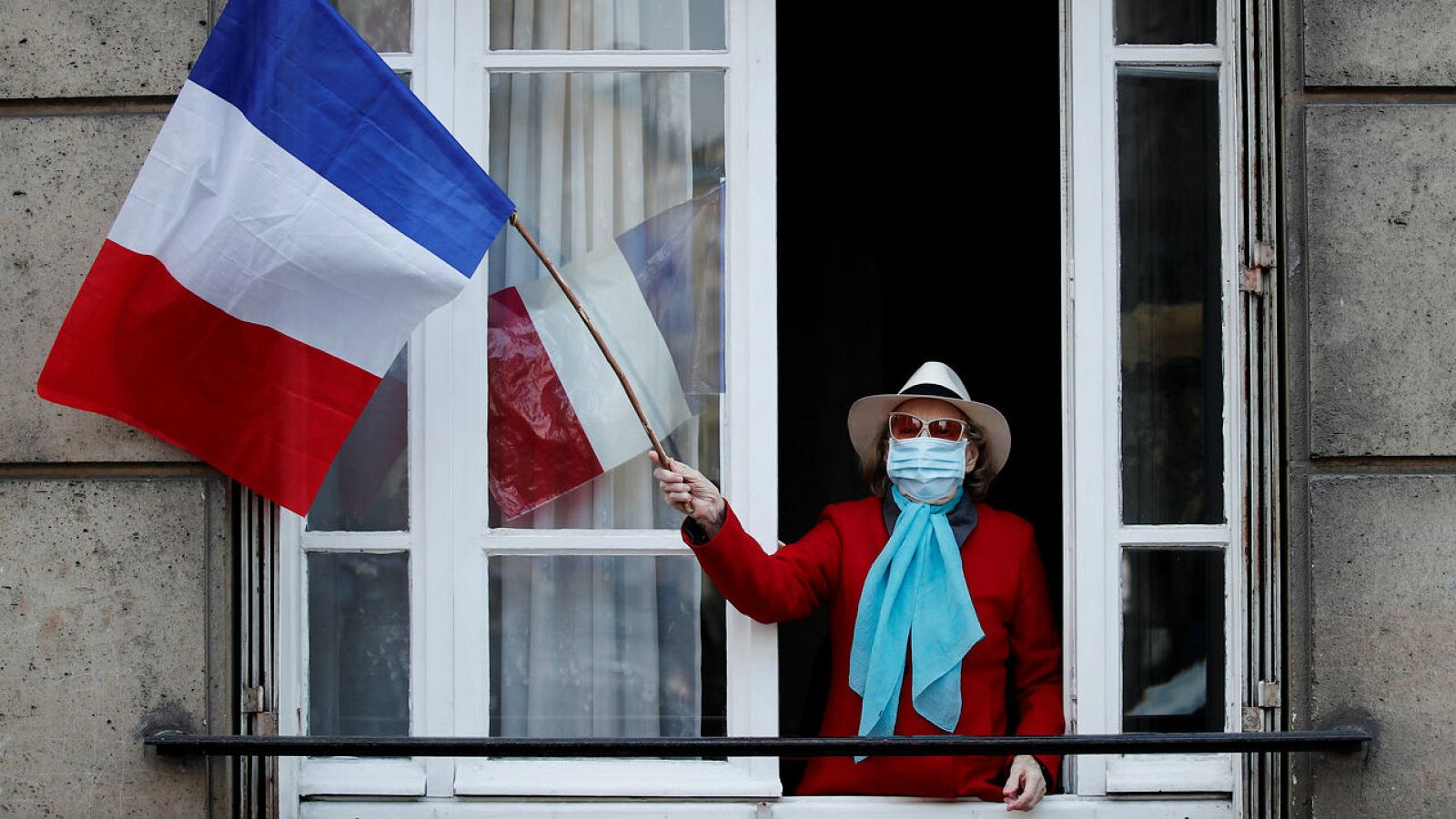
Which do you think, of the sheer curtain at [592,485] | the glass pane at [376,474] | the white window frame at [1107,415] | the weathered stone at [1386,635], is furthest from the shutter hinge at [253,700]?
the weathered stone at [1386,635]

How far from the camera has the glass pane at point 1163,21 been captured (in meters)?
3.78

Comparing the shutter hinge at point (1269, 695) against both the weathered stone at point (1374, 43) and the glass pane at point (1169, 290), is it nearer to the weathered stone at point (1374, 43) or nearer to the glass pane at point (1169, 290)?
the glass pane at point (1169, 290)

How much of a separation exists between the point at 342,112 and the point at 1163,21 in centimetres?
205

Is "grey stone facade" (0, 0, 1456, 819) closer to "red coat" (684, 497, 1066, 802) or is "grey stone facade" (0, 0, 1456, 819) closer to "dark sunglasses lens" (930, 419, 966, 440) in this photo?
"red coat" (684, 497, 1066, 802)

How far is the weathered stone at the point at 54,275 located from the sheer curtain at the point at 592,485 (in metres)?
0.92

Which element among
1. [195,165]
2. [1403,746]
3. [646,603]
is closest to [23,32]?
[195,165]

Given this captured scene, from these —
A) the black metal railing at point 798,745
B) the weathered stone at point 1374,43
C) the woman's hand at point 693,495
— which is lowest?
the black metal railing at point 798,745

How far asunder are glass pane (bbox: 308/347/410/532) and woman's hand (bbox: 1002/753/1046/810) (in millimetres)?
1641

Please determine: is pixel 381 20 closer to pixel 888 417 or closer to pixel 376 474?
pixel 376 474

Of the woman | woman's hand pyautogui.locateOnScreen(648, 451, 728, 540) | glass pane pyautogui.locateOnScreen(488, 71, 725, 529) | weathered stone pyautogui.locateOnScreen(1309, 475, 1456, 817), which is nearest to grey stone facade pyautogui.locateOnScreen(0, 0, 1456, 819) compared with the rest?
weathered stone pyautogui.locateOnScreen(1309, 475, 1456, 817)

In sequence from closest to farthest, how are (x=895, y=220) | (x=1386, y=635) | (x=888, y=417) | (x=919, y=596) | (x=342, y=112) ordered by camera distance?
(x=342, y=112) → (x=1386, y=635) → (x=919, y=596) → (x=888, y=417) → (x=895, y=220)

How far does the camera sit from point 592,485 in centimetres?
382

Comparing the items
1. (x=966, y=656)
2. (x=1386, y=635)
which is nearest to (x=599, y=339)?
(x=966, y=656)

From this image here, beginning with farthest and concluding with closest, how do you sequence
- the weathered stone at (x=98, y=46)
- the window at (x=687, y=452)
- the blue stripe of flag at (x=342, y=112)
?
the window at (x=687, y=452) < the weathered stone at (x=98, y=46) < the blue stripe of flag at (x=342, y=112)
